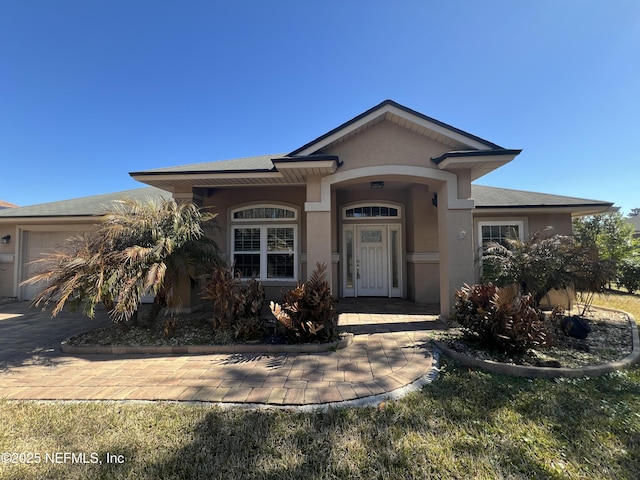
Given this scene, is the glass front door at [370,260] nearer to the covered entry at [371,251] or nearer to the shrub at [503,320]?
the covered entry at [371,251]

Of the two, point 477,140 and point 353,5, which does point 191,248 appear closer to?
point 477,140

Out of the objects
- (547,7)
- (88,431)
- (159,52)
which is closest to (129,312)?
(88,431)

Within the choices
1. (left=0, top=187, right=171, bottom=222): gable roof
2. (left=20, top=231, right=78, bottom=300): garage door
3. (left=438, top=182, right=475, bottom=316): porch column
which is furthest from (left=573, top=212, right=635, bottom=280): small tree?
(left=20, top=231, right=78, bottom=300): garage door

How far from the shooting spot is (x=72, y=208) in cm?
1120

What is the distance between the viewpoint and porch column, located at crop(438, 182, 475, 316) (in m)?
6.40

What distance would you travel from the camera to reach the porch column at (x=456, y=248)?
640cm

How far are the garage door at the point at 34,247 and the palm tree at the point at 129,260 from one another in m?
7.00

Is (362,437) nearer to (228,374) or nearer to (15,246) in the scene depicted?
(228,374)

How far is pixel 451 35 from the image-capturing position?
8.01m

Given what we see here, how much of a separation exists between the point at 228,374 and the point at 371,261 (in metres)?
7.12

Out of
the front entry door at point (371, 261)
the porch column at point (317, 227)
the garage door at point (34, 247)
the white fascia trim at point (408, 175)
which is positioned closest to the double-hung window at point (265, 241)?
the front entry door at point (371, 261)

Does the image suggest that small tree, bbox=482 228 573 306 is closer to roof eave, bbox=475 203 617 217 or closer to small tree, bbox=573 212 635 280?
roof eave, bbox=475 203 617 217

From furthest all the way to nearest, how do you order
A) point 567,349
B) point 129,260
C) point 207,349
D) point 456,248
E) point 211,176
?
1. point 211,176
2. point 456,248
3. point 129,260
4. point 207,349
5. point 567,349

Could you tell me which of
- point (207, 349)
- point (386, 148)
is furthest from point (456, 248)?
point (207, 349)
